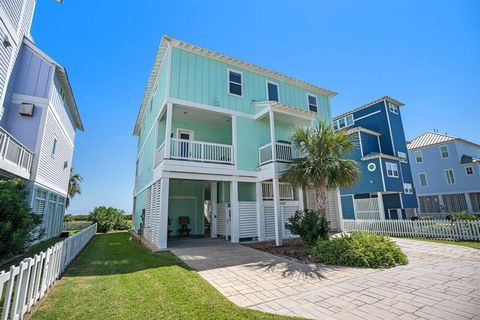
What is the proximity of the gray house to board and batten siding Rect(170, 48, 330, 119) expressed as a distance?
7.08 m

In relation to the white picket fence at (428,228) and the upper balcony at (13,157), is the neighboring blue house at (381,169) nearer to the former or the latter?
the white picket fence at (428,228)

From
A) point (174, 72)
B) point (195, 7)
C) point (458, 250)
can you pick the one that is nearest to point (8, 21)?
point (174, 72)

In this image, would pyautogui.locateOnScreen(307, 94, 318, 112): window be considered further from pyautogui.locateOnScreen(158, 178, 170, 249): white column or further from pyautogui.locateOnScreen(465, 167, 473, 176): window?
pyautogui.locateOnScreen(465, 167, 473, 176): window

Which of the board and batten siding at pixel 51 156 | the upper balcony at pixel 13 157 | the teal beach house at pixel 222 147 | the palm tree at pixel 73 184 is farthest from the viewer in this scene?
the palm tree at pixel 73 184

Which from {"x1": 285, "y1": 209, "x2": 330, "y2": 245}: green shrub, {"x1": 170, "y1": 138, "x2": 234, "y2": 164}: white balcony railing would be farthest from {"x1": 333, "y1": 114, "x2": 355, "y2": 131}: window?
{"x1": 285, "y1": 209, "x2": 330, "y2": 245}: green shrub

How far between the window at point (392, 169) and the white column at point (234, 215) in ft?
50.1

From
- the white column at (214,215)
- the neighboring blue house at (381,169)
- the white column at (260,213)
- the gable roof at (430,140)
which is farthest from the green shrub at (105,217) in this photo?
the gable roof at (430,140)

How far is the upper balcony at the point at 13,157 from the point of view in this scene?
8289 millimetres

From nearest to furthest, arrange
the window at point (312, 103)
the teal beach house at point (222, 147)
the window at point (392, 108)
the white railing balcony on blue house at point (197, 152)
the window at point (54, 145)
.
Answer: the white railing balcony on blue house at point (197, 152), the teal beach house at point (222, 147), the window at point (54, 145), the window at point (312, 103), the window at point (392, 108)

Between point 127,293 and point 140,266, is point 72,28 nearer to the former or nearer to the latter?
point 140,266

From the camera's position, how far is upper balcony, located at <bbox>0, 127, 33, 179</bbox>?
27.2 feet

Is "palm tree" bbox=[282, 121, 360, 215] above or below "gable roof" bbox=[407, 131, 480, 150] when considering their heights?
below

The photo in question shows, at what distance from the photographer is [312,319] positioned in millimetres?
3477

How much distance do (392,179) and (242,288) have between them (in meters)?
19.6
